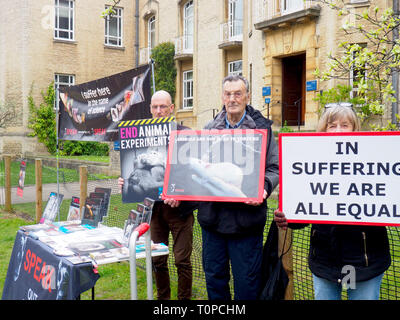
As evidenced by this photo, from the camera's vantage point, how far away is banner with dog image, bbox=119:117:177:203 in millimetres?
3861

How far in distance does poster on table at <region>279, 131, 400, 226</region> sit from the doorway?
14.6 meters

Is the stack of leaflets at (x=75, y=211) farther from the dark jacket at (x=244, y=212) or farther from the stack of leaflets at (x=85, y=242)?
the dark jacket at (x=244, y=212)

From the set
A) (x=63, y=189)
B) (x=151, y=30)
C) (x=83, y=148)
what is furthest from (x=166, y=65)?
(x=63, y=189)

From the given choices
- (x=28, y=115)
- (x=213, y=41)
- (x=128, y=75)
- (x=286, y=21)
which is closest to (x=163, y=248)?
(x=128, y=75)

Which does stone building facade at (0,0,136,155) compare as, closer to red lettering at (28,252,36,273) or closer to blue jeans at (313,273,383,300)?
red lettering at (28,252,36,273)

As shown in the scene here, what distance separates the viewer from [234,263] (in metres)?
3.15

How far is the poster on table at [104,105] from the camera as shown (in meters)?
5.27

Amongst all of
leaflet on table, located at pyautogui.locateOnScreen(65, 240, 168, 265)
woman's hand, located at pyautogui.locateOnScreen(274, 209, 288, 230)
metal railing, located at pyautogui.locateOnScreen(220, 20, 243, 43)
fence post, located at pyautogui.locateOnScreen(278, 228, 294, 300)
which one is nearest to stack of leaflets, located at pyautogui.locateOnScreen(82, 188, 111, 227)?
leaflet on table, located at pyautogui.locateOnScreen(65, 240, 168, 265)

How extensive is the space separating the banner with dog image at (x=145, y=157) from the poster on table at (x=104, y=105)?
128cm

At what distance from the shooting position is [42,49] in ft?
74.6

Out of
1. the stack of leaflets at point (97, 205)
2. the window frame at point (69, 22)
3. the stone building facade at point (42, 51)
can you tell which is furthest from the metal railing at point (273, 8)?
the stack of leaflets at point (97, 205)

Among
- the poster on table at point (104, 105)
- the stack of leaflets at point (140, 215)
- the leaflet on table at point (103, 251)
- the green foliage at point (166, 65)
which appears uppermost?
the green foliage at point (166, 65)

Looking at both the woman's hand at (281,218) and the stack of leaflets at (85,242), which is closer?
the woman's hand at (281,218)

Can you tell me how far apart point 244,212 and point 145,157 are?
1.28m
